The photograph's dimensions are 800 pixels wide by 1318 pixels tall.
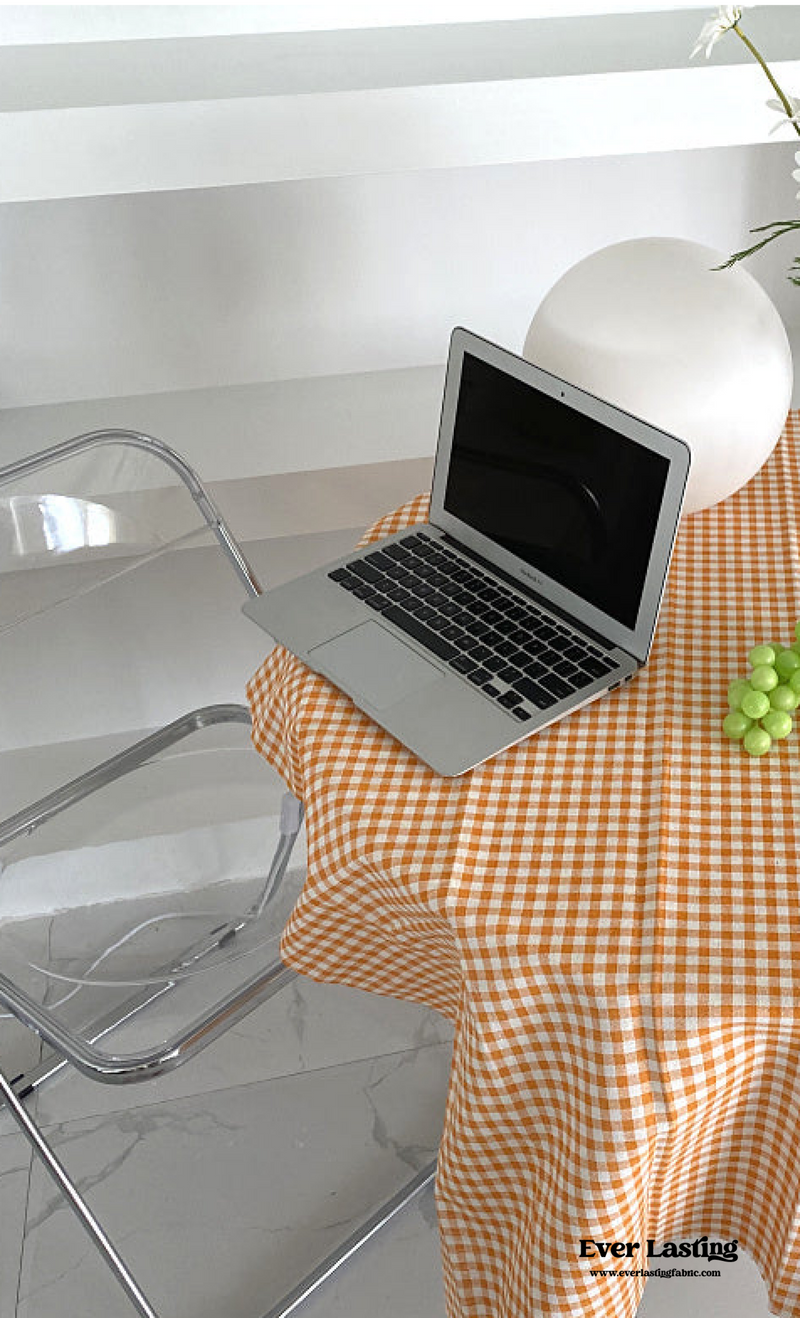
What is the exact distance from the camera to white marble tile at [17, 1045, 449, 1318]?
1.51 meters

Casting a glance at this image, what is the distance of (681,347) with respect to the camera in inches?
46.0

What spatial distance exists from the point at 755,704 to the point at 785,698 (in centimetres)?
3

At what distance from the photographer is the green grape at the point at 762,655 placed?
101cm

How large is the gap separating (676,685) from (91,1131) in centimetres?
108

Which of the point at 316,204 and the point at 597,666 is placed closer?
the point at 597,666

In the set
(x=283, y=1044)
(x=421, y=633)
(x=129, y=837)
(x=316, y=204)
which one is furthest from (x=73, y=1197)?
(x=316, y=204)

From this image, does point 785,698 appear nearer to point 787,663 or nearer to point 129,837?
point 787,663

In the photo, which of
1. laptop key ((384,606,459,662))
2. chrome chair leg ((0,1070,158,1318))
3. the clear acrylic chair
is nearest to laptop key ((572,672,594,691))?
laptop key ((384,606,459,662))

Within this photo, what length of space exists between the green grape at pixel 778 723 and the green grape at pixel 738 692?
25 mm

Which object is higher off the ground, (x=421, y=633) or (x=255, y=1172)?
(x=421, y=633)

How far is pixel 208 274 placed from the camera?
1.78 m

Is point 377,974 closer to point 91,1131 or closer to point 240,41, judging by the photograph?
point 91,1131

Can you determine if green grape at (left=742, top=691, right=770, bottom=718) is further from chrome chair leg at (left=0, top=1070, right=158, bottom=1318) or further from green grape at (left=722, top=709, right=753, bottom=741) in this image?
chrome chair leg at (left=0, top=1070, right=158, bottom=1318)

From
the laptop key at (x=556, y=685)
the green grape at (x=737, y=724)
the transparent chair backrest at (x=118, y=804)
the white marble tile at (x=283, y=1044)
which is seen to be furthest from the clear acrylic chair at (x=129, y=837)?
the green grape at (x=737, y=724)
